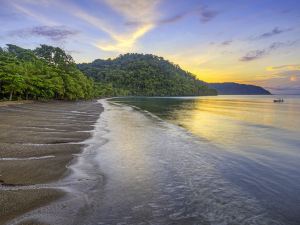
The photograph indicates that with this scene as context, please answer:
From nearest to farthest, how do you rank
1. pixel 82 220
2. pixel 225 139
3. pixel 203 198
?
pixel 82 220, pixel 203 198, pixel 225 139

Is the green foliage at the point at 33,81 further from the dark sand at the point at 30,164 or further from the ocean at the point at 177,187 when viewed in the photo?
the ocean at the point at 177,187

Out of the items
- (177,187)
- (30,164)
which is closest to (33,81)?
(30,164)

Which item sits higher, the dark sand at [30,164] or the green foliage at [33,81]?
the green foliage at [33,81]

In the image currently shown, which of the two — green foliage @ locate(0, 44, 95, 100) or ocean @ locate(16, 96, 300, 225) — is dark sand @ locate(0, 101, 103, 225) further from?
green foliage @ locate(0, 44, 95, 100)

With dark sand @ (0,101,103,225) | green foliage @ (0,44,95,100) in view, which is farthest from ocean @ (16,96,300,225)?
green foliage @ (0,44,95,100)

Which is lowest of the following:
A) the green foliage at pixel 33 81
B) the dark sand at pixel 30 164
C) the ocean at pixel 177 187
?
the ocean at pixel 177 187

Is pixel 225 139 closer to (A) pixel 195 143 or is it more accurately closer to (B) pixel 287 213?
(A) pixel 195 143

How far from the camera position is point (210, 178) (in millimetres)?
14750

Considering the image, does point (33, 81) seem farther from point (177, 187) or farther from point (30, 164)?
point (177, 187)

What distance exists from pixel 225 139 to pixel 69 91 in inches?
3078

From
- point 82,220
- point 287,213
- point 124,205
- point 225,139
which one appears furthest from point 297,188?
point 225,139

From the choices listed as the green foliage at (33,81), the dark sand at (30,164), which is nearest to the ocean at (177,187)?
the dark sand at (30,164)

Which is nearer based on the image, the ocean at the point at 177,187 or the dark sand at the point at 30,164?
the ocean at the point at 177,187

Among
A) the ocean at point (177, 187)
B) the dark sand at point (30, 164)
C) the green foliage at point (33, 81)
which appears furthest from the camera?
the green foliage at point (33, 81)
